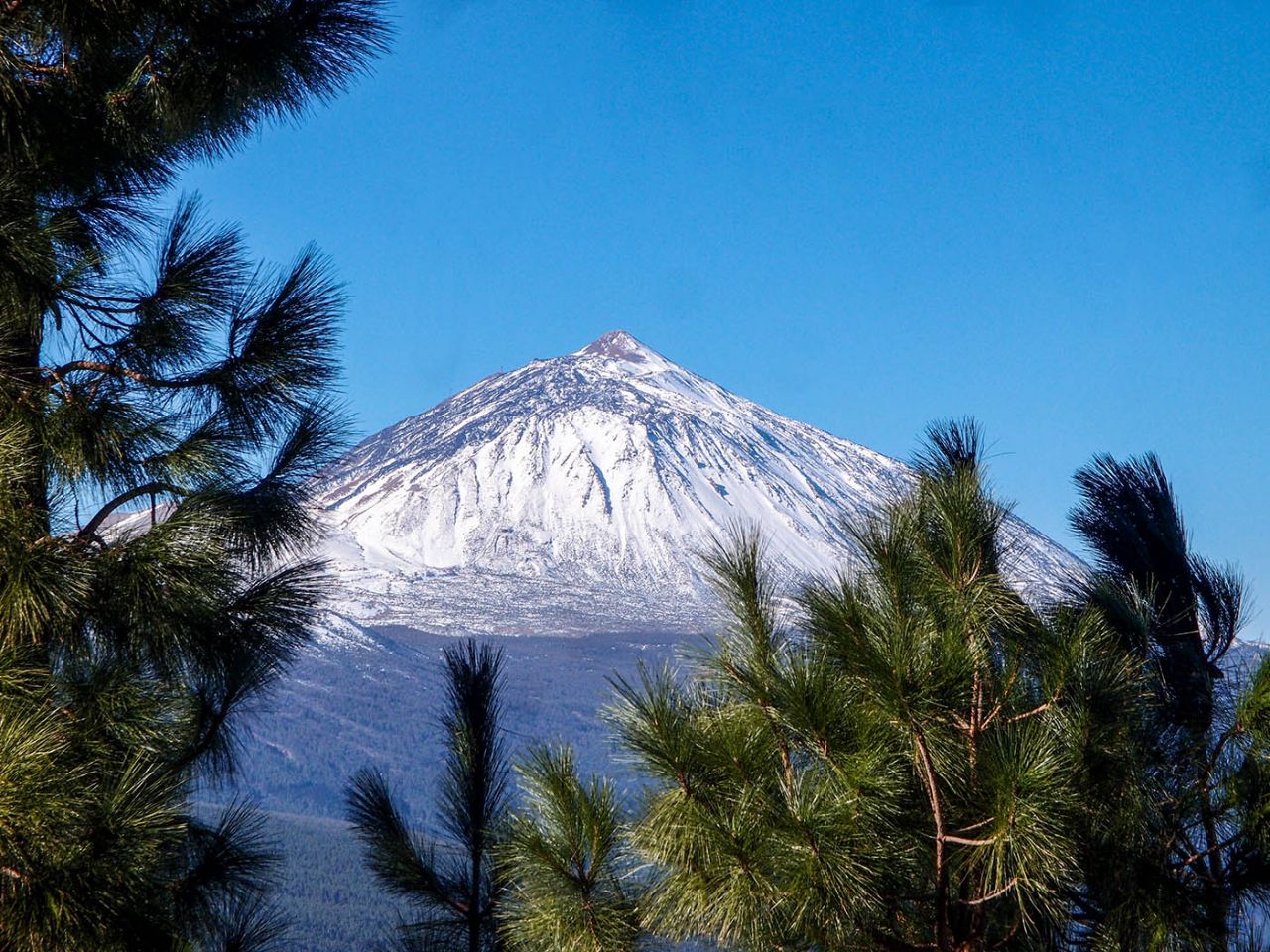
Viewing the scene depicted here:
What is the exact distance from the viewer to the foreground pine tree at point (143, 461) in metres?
2.71

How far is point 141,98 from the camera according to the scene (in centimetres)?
364

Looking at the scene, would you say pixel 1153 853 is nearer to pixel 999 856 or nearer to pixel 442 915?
pixel 999 856

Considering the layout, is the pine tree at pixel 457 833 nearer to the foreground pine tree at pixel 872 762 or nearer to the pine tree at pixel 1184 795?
the foreground pine tree at pixel 872 762

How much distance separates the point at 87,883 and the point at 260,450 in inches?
63.2

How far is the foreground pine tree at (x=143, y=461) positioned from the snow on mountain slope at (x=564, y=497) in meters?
78.6

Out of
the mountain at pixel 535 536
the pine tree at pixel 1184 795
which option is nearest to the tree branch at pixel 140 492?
the pine tree at pixel 1184 795

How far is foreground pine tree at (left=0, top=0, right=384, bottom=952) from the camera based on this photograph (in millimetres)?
2713

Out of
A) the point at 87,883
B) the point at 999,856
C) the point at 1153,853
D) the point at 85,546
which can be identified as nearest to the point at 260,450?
the point at 85,546

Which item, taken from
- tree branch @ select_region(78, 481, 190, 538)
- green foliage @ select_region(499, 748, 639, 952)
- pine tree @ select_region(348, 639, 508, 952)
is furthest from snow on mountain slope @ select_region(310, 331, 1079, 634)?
tree branch @ select_region(78, 481, 190, 538)

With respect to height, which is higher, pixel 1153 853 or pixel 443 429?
pixel 443 429

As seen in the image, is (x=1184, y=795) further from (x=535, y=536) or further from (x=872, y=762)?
(x=535, y=536)

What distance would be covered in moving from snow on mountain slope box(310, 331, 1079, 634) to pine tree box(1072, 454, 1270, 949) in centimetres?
7838

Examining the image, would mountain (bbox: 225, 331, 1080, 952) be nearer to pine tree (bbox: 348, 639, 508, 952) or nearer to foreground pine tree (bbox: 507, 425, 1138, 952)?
pine tree (bbox: 348, 639, 508, 952)

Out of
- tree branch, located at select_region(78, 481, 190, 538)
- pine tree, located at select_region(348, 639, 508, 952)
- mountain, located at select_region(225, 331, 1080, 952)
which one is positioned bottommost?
pine tree, located at select_region(348, 639, 508, 952)
